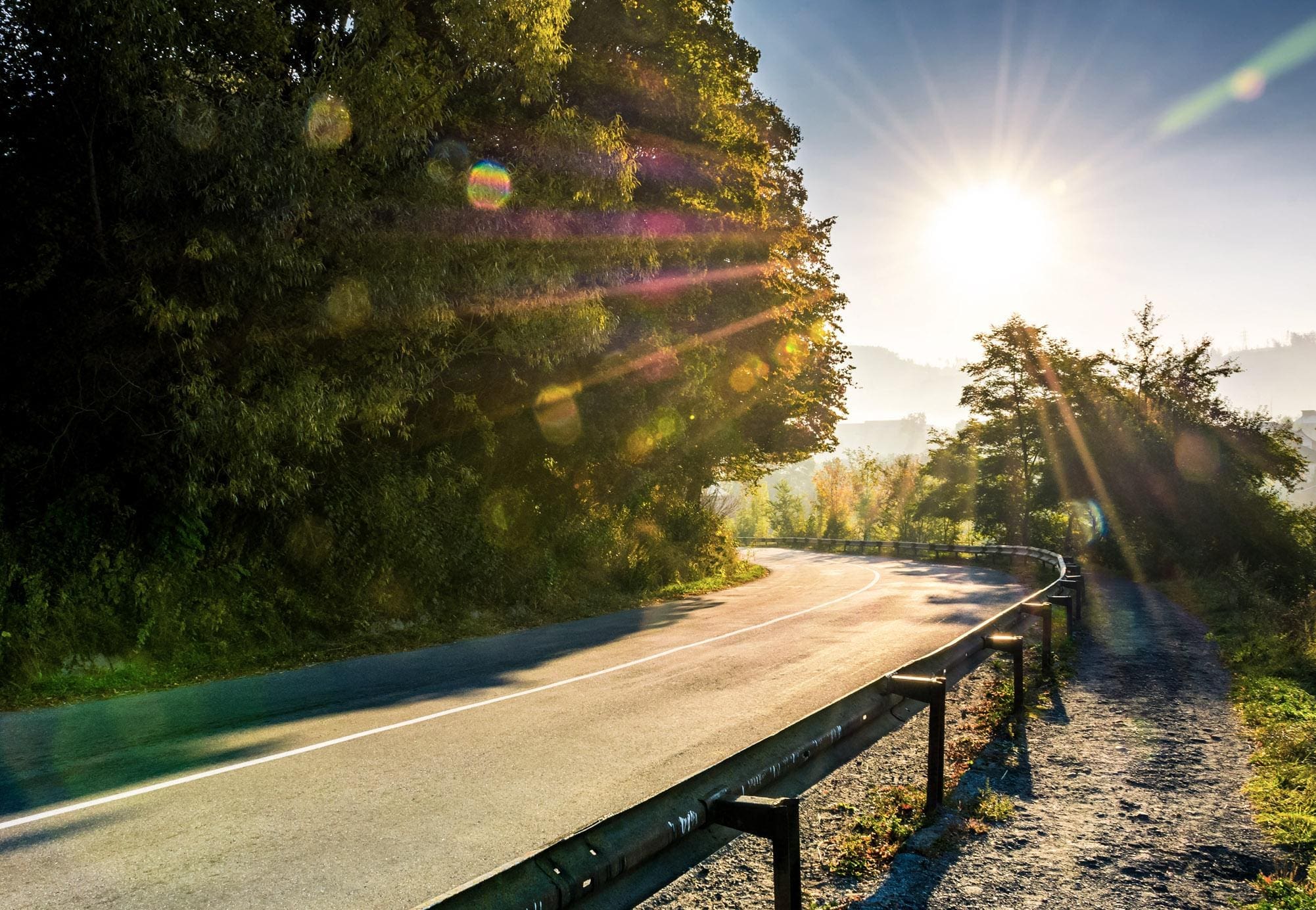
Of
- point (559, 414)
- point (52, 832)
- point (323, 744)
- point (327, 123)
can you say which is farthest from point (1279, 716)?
point (559, 414)

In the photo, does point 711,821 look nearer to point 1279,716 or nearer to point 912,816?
point 912,816

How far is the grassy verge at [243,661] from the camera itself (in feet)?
27.0

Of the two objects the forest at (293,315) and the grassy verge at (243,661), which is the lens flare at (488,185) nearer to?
the forest at (293,315)

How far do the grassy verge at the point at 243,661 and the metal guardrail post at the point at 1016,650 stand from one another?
7940mm

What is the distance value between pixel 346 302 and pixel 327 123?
229 centimetres

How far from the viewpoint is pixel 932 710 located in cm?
511

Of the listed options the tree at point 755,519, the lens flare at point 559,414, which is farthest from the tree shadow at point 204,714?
the tree at point 755,519

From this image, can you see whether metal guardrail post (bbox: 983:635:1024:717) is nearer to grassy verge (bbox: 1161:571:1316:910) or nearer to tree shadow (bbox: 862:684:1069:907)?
tree shadow (bbox: 862:684:1069:907)

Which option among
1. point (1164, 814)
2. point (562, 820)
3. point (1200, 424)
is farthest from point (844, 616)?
point (1200, 424)

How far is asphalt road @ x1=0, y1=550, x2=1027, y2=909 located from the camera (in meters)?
4.05

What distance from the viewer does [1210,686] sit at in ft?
27.8

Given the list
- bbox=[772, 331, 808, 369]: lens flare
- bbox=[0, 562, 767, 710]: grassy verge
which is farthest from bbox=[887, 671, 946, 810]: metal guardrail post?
bbox=[772, 331, 808, 369]: lens flare

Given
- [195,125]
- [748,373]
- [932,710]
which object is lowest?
[932,710]

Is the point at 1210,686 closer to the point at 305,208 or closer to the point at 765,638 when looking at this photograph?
the point at 765,638
